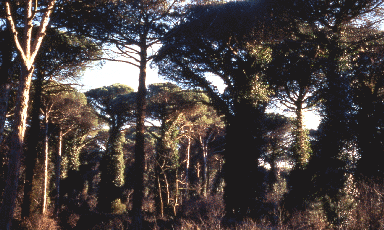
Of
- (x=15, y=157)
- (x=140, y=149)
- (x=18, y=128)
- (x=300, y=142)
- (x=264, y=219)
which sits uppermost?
(x=300, y=142)

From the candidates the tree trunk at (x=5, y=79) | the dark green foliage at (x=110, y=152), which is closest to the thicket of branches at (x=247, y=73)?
the tree trunk at (x=5, y=79)

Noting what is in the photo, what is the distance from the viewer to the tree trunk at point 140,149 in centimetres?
752

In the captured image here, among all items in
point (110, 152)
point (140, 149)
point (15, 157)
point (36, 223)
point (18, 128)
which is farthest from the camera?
point (110, 152)

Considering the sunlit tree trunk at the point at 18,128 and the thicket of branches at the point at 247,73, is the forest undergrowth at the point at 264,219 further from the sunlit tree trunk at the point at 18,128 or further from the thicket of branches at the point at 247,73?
the sunlit tree trunk at the point at 18,128

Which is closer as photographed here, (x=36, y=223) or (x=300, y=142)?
(x=36, y=223)

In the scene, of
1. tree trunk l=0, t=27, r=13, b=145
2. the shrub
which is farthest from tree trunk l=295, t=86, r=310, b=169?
tree trunk l=0, t=27, r=13, b=145

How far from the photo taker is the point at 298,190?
1005 centimetres

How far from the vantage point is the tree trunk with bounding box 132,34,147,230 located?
296 inches

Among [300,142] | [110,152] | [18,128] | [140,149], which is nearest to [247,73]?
[300,142]

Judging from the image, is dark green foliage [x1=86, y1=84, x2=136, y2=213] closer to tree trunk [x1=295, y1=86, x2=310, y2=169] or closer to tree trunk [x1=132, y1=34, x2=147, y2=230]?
tree trunk [x1=132, y1=34, x2=147, y2=230]

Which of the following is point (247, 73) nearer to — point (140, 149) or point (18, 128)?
point (140, 149)

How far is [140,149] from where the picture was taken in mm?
8109

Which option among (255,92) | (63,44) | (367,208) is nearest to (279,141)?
(255,92)

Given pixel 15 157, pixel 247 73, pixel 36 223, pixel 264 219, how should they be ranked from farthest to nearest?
1. pixel 247 73
2. pixel 36 223
3. pixel 264 219
4. pixel 15 157
